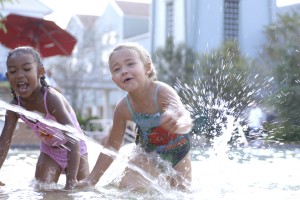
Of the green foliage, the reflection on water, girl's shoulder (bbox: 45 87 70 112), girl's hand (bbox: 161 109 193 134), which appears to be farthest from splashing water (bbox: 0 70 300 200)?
the green foliage

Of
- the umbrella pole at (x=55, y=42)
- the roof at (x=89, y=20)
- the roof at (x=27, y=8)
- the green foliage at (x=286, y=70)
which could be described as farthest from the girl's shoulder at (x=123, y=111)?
the roof at (x=89, y=20)

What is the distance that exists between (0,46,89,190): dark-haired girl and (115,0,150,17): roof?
99.1ft

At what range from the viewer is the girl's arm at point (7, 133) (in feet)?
12.3

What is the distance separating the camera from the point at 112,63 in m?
3.60

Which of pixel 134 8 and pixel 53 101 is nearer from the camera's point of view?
pixel 53 101

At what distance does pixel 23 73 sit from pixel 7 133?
40cm

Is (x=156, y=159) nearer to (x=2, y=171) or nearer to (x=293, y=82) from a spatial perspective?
(x=2, y=171)

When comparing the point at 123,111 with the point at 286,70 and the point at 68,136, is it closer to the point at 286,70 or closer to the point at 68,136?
the point at 68,136

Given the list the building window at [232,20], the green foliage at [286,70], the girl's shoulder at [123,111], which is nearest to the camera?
the girl's shoulder at [123,111]

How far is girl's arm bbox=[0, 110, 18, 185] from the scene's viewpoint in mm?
3764

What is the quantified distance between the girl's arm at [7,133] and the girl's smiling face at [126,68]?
29.2 inches

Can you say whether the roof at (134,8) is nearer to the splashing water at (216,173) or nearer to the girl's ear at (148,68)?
the splashing water at (216,173)

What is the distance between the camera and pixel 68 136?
379cm

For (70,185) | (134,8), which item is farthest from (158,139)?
(134,8)
